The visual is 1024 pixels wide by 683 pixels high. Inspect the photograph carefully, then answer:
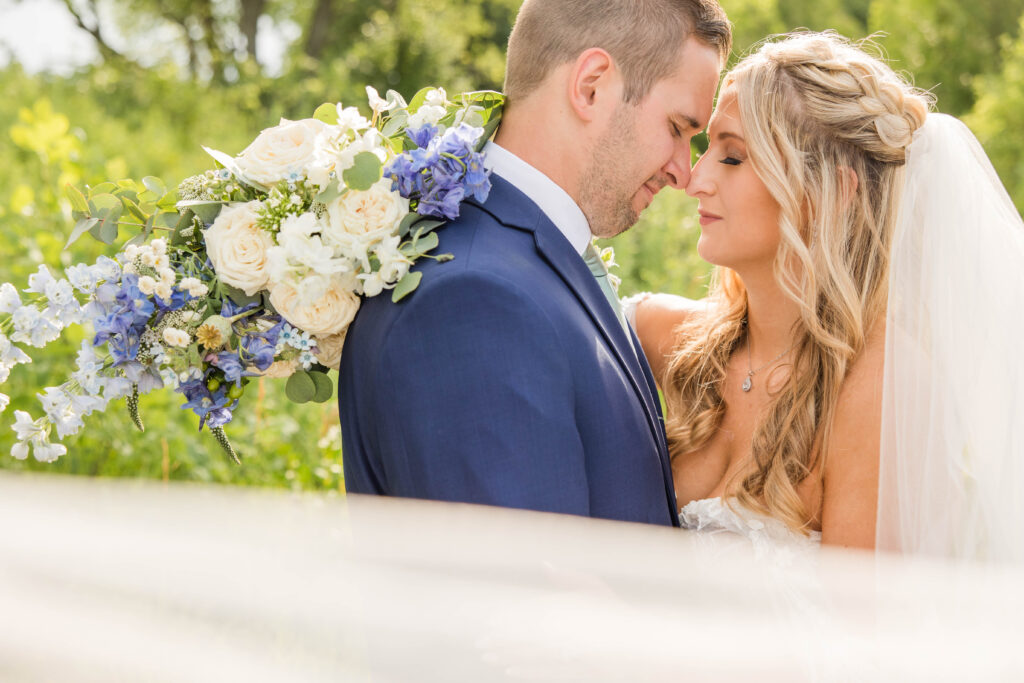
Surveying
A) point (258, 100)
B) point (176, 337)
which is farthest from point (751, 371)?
point (258, 100)

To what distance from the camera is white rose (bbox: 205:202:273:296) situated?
2.00 m

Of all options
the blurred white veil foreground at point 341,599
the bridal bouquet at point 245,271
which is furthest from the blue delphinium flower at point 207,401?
the blurred white veil foreground at point 341,599

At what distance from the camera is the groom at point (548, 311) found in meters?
1.87

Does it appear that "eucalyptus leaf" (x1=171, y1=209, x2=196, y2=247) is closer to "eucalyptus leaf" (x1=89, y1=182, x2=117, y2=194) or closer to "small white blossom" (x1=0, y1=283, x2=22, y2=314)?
"eucalyptus leaf" (x1=89, y1=182, x2=117, y2=194)

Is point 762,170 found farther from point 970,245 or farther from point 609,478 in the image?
point 609,478

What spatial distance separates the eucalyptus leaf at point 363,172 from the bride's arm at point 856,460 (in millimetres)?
1541

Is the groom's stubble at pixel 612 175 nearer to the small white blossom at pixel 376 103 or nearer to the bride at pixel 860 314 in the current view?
the bride at pixel 860 314

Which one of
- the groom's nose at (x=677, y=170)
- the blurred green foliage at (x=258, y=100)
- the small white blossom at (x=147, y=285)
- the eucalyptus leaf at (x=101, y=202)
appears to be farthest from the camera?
the blurred green foliage at (x=258, y=100)

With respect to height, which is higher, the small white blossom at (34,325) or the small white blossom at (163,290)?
the small white blossom at (163,290)

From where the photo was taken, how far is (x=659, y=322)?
345 cm

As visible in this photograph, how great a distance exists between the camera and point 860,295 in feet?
9.23

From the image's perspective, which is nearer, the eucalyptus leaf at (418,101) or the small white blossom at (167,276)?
the small white blossom at (167,276)

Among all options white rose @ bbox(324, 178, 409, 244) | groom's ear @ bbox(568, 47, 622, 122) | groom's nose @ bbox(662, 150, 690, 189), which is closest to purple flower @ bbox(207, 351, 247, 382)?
white rose @ bbox(324, 178, 409, 244)

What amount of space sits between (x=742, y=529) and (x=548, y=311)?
1.16 meters
